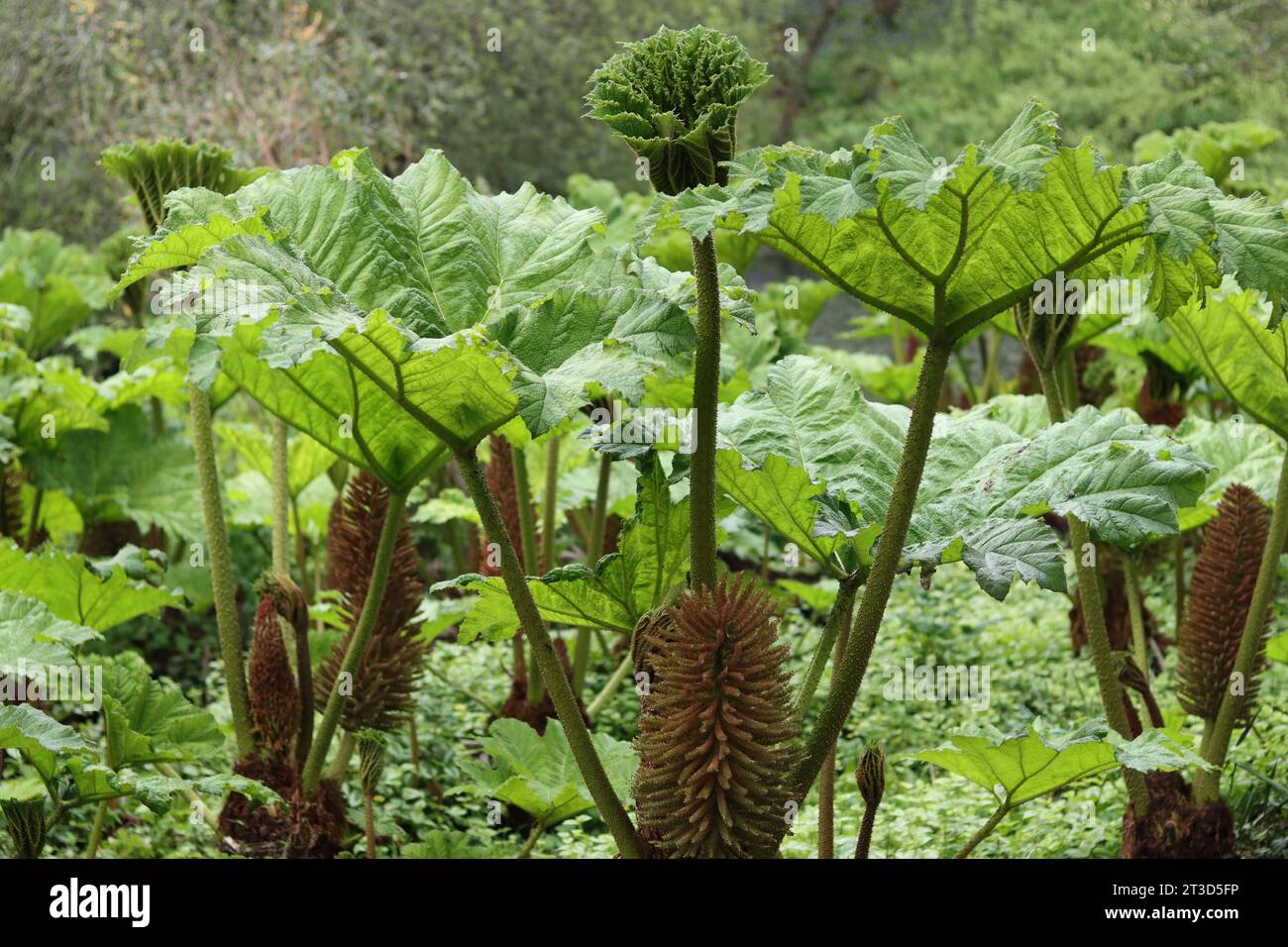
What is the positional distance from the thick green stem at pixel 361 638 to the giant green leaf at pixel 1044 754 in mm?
909

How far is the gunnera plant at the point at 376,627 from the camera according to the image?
2684mm

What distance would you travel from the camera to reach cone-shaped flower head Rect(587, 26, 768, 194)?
5.32 ft

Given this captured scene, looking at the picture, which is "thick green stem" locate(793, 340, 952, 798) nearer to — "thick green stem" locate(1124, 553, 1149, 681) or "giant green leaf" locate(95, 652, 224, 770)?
"giant green leaf" locate(95, 652, 224, 770)

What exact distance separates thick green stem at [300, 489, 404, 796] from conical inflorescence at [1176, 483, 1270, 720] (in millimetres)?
Result: 1483

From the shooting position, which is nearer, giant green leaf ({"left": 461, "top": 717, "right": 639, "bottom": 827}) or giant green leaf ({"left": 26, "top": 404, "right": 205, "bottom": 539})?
giant green leaf ({"left": 461, "top": 717, "right": 639, "bottom": 827})

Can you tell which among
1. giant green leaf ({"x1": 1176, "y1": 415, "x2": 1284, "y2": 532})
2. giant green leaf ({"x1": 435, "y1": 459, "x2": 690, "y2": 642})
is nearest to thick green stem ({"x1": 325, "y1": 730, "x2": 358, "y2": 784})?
giant green leaf ({"x1": 435, "y1": 459, "x2": 690, "y2": 642})

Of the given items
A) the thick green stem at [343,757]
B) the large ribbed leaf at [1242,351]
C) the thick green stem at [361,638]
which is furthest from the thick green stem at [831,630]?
the thick green stem at [343,757]

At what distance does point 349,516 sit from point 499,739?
1.72 feet

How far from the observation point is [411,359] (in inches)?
67.9

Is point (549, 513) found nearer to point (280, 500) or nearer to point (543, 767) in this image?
point (280, 500)

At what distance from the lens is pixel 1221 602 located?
2680 mm

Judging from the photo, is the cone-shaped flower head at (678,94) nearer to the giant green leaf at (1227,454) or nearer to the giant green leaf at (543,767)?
the giant green leaf at (543,767)
